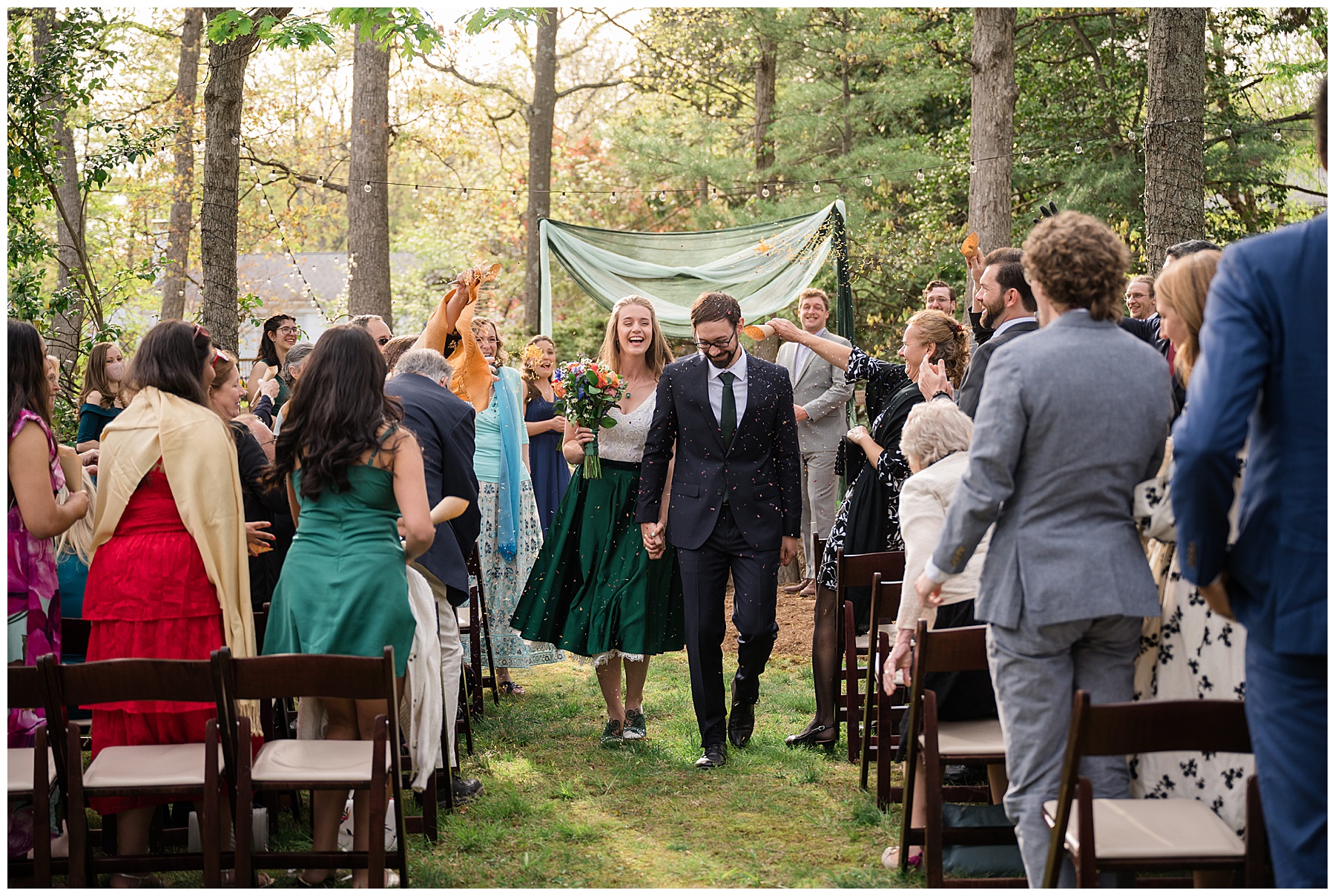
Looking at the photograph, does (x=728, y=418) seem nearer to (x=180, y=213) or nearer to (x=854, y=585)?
(x=854, y=585)

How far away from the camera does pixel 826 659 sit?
523cm

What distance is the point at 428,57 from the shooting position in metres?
18.2

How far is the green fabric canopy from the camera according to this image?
9016 millimetres

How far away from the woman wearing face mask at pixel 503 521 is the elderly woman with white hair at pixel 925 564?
2935 mm

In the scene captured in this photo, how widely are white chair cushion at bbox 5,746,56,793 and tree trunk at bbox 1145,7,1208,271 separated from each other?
654cm

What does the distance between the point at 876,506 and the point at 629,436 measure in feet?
3.93

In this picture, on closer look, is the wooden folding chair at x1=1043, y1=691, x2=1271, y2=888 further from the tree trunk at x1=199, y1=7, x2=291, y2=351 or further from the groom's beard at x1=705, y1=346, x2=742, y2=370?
the tree trunk at x1=199, y1=7, x2=291, y2=351

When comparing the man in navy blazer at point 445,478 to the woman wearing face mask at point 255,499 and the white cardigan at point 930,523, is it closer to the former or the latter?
the woman wearing face mask at point 255,499

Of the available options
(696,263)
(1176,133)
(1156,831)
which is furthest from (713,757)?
(696,263)

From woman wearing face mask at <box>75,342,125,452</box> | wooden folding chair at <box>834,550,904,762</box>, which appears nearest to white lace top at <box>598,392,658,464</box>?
wooden folding chair at <box>834,550,904,762</box>

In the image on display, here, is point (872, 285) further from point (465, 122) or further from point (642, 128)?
point (465, 122)

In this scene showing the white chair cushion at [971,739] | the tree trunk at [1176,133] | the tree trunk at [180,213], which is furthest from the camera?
the tree trunk at [180,213]

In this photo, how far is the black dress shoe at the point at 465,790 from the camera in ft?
14.9

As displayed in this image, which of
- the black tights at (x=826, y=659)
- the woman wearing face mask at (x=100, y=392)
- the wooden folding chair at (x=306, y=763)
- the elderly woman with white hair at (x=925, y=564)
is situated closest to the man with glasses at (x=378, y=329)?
the woman wearing face mask at (x=100, y=392)
